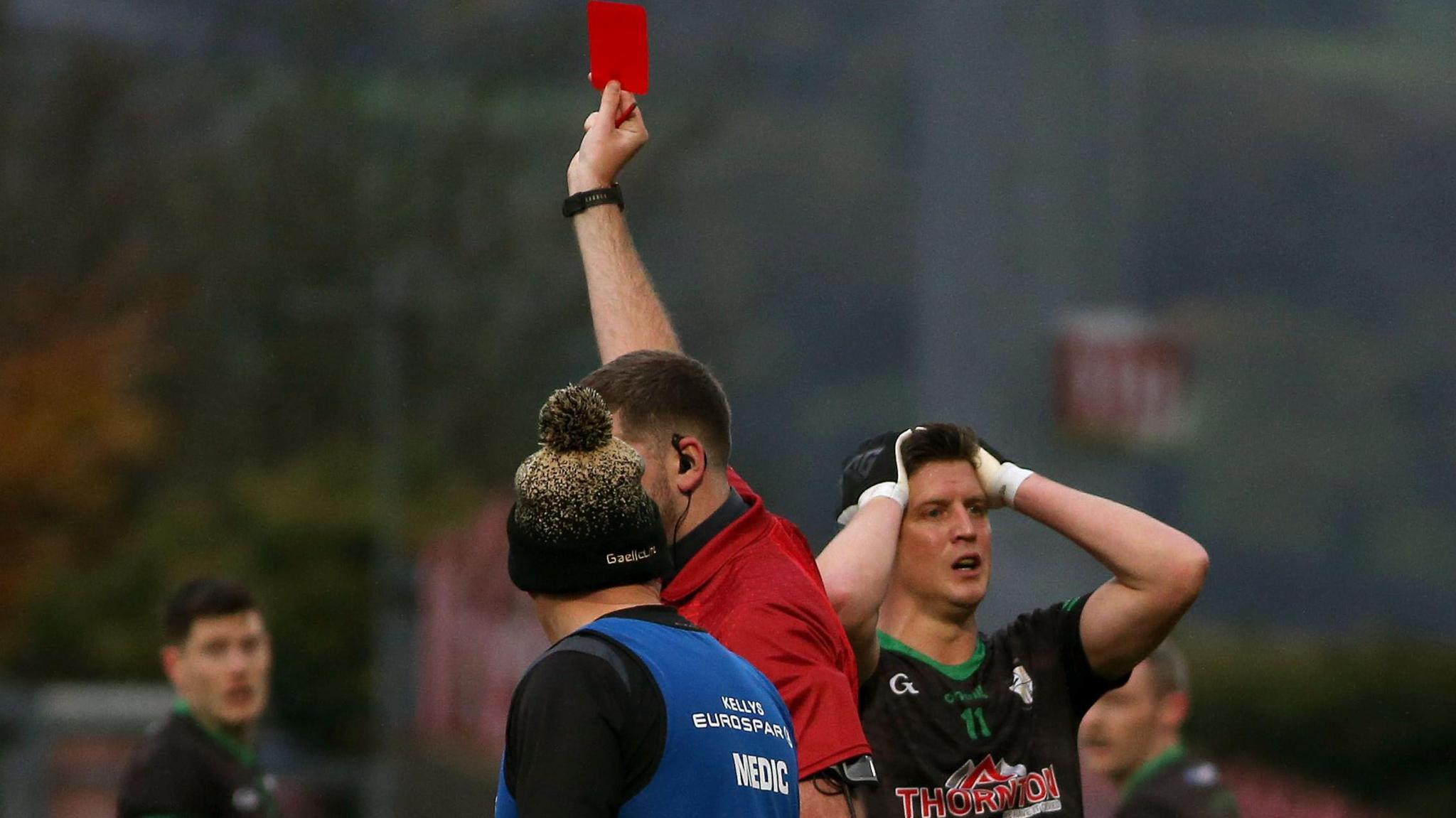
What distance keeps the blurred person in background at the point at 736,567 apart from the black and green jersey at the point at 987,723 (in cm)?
45

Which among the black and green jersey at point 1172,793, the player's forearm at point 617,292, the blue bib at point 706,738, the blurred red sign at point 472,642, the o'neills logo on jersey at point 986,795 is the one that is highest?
the player's forearm at point 617,292

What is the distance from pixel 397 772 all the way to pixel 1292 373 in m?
29.0

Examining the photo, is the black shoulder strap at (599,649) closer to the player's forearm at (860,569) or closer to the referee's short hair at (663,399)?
the referee's short hair at (663,399)

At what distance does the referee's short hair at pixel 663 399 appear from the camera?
4668 mm

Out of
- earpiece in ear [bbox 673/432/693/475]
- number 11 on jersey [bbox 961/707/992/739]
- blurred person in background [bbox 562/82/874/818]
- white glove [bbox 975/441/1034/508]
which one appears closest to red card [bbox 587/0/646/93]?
blurred person in background [bbox 562/82/874/818]

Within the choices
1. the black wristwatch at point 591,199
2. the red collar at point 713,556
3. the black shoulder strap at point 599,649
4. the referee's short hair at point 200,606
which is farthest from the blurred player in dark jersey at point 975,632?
the referee's short hair at point 200,606

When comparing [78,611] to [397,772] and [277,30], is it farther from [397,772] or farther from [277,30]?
[277,30]

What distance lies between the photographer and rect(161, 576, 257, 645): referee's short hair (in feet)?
26.2

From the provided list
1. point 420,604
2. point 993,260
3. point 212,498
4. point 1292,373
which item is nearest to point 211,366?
point 212,498

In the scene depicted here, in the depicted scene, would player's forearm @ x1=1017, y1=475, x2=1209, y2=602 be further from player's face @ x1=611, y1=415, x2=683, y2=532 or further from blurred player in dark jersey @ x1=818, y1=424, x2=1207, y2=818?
player's face @ x1=611, y1=415, x2=683, y2=532

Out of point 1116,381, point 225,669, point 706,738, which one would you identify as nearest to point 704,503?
point 706,738

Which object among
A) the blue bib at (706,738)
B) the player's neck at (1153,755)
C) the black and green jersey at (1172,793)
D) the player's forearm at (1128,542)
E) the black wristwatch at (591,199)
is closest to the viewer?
the blue bib at (706,738)

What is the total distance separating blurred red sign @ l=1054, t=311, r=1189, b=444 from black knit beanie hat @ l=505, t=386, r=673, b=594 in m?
14.5

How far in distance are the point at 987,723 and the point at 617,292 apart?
144 centimetres
